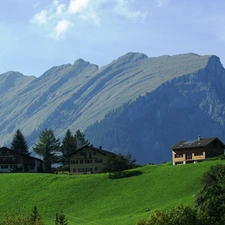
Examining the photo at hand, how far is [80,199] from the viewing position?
11688 centimetres

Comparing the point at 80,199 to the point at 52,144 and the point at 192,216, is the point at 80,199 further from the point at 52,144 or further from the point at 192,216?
the point at 52,144

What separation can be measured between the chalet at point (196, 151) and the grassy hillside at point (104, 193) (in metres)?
16.1

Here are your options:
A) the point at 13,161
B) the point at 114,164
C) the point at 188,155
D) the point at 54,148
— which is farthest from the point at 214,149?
the point at 13,161

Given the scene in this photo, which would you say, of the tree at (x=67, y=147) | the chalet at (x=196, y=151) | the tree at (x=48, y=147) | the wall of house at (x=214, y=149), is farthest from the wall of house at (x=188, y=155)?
the tree at (x=48, y=147)

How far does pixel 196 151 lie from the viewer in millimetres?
146875

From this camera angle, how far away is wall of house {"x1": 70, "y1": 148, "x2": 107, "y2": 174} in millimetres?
166125

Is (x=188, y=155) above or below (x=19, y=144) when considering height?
below

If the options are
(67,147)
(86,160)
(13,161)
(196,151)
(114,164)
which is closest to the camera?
(114,164)

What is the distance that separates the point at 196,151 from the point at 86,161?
34.7 meters

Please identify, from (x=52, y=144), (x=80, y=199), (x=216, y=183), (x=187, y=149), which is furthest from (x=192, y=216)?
(x=52, y=144)

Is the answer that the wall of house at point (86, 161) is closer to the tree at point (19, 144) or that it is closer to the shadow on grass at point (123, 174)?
the tree at point (19, 144)

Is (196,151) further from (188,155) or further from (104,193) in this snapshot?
(104,193)

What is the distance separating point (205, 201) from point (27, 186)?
60.6 m

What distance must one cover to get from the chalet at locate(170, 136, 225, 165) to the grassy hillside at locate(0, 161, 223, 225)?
52.9 ft
